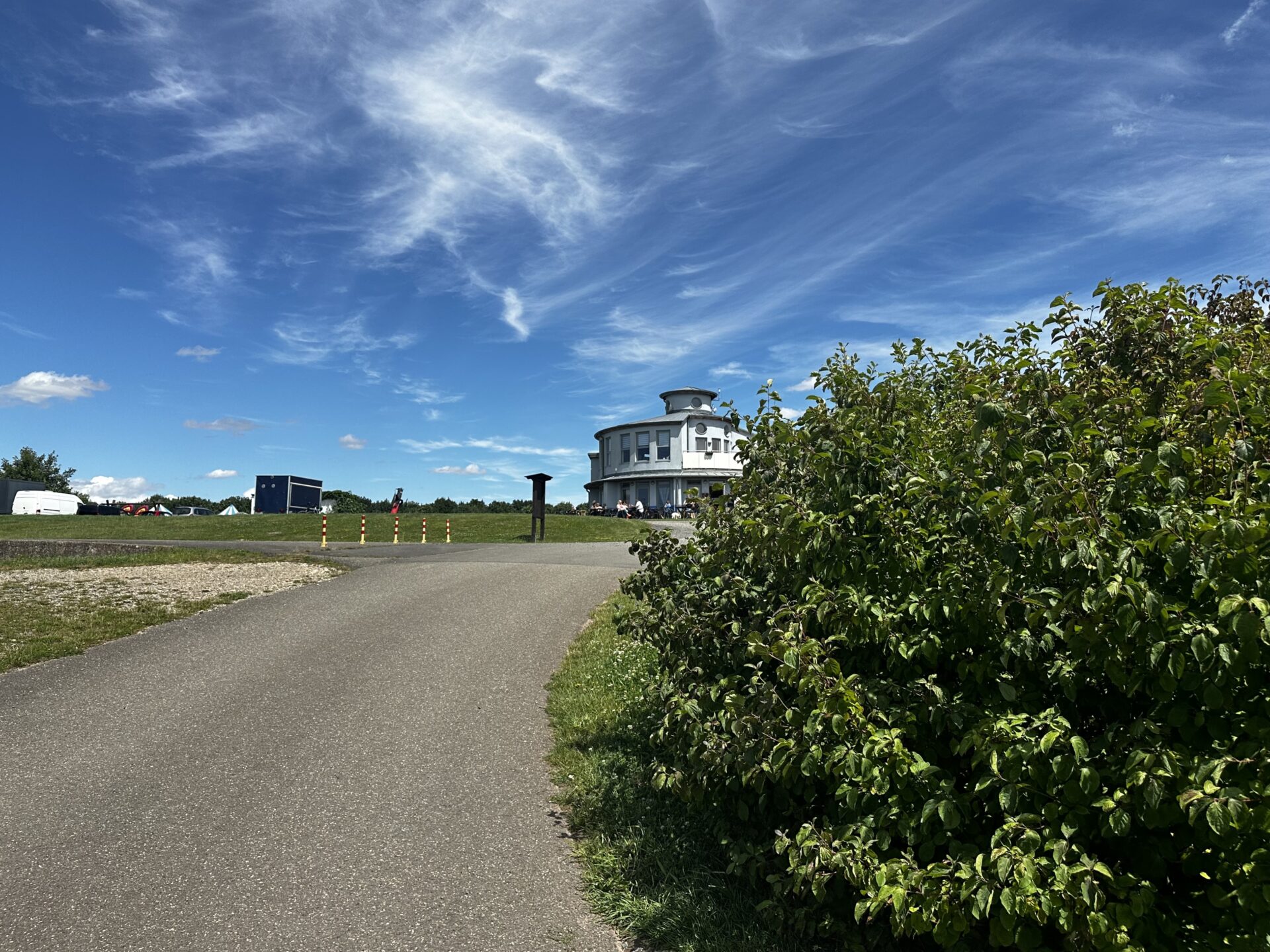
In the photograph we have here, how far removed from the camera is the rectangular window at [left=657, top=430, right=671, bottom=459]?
56750mm

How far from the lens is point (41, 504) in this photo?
5109 centimetres

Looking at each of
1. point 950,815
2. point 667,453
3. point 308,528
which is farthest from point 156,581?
point 667,453

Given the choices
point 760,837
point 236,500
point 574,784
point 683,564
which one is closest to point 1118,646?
point 760,837

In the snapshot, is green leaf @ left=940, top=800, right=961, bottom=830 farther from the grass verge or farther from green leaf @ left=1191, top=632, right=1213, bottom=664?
the grass verge

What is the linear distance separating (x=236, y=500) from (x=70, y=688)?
72.2m

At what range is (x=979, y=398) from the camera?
10.2 feet

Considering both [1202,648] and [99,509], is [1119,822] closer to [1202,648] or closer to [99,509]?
[1202,648]

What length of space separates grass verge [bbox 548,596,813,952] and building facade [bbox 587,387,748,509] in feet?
153

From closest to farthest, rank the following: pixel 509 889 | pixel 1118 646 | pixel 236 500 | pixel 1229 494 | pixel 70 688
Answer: pixel 1118 646 → pixel 1229 494 → pixel 509 889 → pixel 70 688 → pixel 236 500

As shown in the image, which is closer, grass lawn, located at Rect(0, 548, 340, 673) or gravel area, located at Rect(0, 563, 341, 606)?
grass lawn, located at Rect(0, 548, 340, 673)

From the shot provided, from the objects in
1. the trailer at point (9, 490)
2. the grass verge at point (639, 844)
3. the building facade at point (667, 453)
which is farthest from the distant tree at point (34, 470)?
the grass verge at point (639, 844)

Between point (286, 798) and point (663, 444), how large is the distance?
2043 inches

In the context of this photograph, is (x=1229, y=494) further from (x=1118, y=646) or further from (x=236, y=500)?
(x=236, y=500)

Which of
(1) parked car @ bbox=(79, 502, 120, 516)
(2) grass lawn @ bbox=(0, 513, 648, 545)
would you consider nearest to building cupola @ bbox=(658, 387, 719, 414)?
(2) grass lawn @ bbox=(0, 513, 648, 545)
